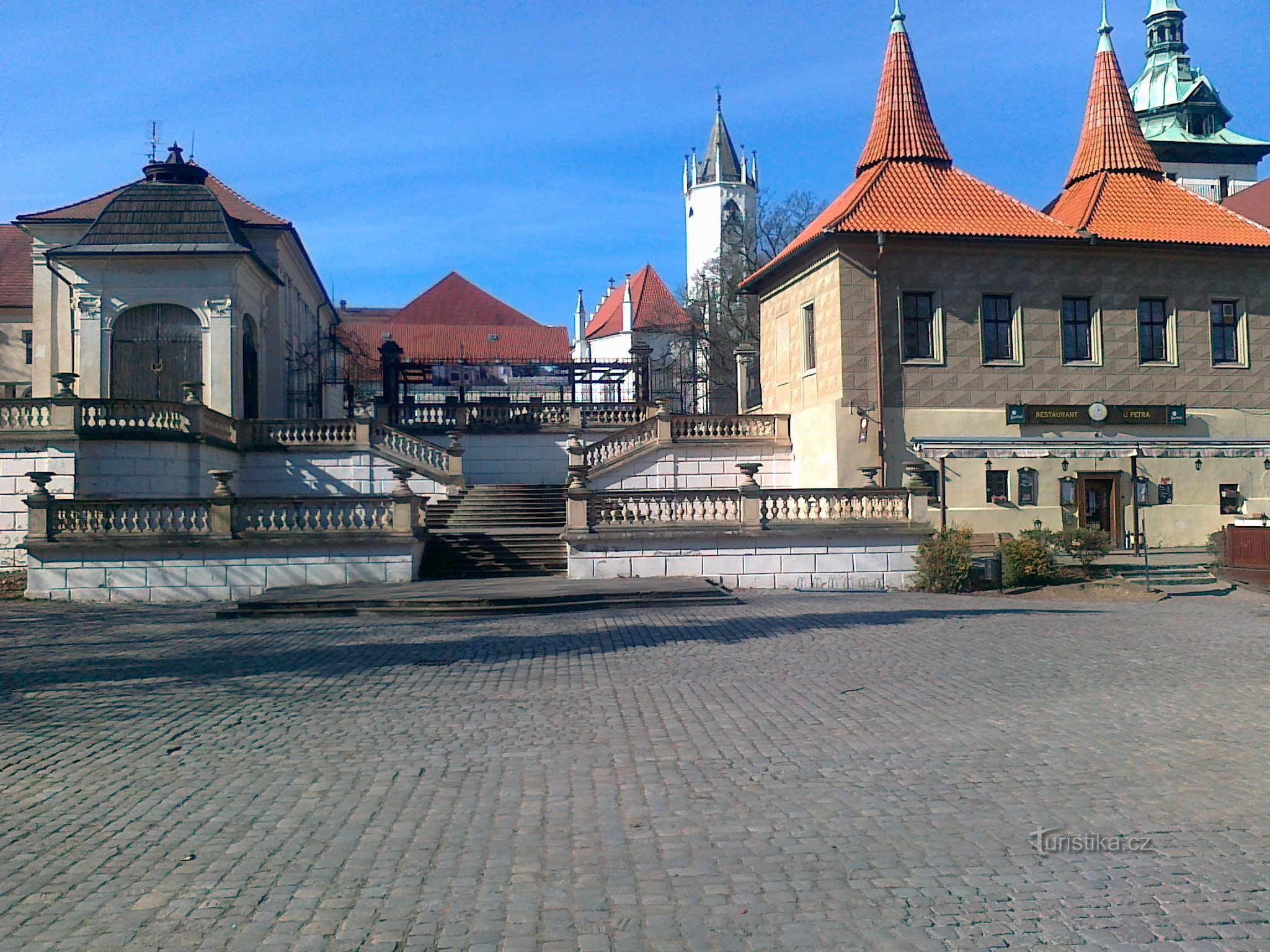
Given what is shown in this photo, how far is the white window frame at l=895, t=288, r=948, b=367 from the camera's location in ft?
98.9

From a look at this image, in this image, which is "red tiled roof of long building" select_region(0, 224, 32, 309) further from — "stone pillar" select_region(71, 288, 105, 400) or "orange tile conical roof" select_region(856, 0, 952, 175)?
"orange tile conical roof" select_region(856, 0, 952, 175)

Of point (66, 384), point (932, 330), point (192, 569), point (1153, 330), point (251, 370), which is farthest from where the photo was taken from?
point (251, 370)

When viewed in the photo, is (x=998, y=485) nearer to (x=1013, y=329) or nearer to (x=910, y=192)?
(x=1013, y=329)

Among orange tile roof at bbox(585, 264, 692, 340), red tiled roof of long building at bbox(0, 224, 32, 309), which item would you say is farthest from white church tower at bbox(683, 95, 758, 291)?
red tiled roof of long building at bbox(0, 224, 32, 309)

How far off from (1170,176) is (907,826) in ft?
238

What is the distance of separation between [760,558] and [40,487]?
46.0ft

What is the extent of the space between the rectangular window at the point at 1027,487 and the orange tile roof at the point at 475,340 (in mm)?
63942

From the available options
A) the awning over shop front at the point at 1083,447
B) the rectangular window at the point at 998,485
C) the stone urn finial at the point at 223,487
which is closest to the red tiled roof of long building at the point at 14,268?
the stone urn finial at the point at 223,487

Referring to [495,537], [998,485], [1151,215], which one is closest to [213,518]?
[495,537]

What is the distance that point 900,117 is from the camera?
114 ft

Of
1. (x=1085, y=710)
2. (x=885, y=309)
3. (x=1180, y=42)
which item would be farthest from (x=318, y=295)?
(x=1180, y=42)

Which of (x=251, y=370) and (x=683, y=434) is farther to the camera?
(x=251, y=370)

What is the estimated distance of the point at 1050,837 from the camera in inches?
247

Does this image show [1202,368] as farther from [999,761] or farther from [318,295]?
[318,295]
